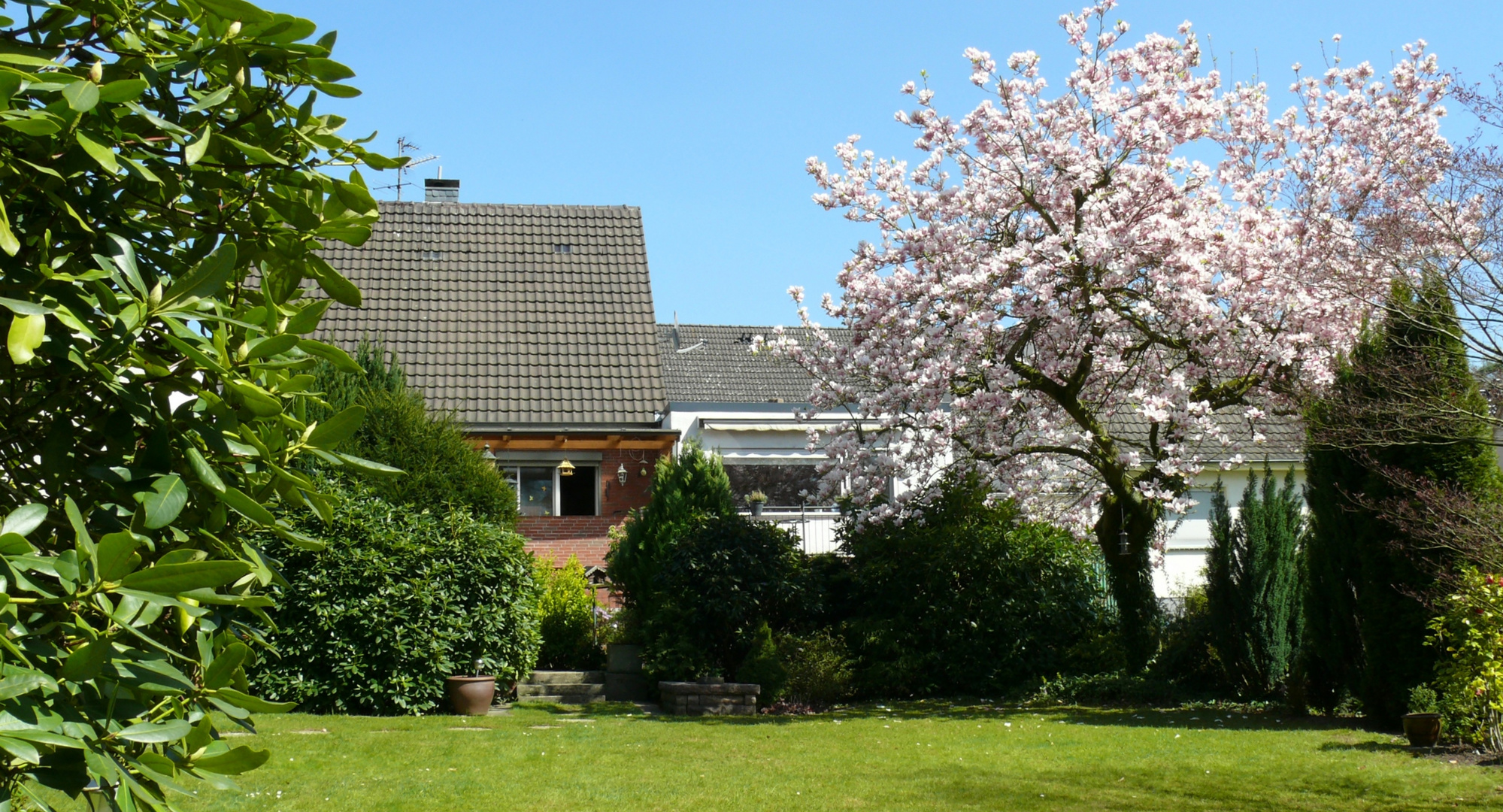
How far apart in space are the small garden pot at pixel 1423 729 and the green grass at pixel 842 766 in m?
0.15

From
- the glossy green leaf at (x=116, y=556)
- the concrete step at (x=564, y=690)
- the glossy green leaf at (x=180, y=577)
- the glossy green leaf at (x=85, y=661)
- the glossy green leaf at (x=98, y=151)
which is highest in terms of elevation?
the glossy green leaf at (x=98, y=151)

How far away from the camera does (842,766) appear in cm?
847

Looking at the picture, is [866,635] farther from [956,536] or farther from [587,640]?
[587,640]

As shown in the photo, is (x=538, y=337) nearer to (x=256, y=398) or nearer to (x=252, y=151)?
(x=252, y=151)

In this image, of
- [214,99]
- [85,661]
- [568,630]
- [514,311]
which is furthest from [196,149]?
[514,311]

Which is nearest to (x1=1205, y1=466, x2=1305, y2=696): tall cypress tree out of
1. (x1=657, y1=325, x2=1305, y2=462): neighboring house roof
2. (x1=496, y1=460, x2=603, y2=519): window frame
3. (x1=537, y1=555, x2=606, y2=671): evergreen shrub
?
(x1=537, y1=555, x2=606, y2=671): evergreen shrub

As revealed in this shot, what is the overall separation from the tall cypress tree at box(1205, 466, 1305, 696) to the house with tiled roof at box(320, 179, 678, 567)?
8.40 meters

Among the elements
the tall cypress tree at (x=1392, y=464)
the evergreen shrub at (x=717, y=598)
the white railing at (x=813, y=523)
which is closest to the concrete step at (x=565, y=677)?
the evergreen shrub at (x=717, y=598)

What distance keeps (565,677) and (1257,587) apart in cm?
799

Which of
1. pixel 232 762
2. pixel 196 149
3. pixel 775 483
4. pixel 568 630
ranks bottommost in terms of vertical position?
pixel 568 630

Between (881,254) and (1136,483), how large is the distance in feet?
14.4

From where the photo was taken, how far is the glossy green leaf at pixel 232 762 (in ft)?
5.75

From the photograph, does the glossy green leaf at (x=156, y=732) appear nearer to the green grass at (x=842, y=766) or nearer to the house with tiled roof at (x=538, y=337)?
the green grass at (x=842, y=766)

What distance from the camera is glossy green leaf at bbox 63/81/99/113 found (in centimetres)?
153
